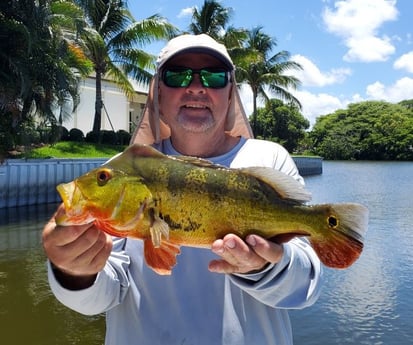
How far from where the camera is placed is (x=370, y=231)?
1435 cm

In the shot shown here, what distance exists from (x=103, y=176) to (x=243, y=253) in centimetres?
59

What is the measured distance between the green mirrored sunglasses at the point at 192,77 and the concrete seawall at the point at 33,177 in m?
16.5

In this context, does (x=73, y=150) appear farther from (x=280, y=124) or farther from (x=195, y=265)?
(x=280, y=124)

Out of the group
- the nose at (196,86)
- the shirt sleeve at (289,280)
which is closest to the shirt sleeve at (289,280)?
the shirt sleeve at (289,280)

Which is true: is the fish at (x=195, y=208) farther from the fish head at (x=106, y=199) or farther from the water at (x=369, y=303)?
the water at (x=369, y=303)

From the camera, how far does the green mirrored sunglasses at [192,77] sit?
2428mm

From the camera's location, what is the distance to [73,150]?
78.0 ft

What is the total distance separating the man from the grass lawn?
19.7 meters

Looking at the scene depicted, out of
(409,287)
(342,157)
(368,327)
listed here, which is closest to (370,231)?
(409,287)

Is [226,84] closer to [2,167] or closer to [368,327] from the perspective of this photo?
[368,327]

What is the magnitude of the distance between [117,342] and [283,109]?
6708 centimetres

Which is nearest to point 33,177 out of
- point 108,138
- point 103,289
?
point 108,138

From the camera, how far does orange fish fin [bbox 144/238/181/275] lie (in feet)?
5.90

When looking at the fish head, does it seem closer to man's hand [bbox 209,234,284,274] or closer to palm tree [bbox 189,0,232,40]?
man's hand [bbox 209,234,284,274]
